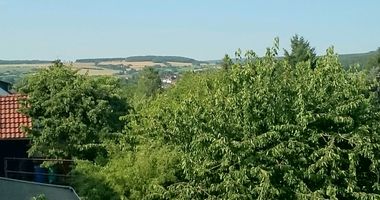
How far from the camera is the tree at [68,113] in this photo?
72.3 ft

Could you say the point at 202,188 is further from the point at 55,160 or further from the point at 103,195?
the point at 55,160

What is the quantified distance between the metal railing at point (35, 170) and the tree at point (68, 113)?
22.1 inches

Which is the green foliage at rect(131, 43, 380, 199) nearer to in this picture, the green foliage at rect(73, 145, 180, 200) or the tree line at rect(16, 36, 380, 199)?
the tree line at rect(16, 36, 380, 199)

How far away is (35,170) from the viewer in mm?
24828

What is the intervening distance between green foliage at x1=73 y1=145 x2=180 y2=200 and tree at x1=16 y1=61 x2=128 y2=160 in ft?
10.8

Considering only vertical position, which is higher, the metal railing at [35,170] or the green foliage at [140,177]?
the green foliage at [140,177]

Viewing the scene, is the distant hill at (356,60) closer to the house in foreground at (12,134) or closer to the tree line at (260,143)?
the tree line at (260,143)

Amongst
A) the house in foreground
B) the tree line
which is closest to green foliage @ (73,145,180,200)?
the tree line

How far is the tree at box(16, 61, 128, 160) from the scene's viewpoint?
22031 millimetres

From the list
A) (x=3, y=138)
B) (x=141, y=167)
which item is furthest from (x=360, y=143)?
(x=3, y=138)

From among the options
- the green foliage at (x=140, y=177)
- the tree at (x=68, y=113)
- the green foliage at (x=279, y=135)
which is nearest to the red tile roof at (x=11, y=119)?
the tree at (x=68, y=113)

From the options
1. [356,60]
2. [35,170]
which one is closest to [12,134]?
[35,170]

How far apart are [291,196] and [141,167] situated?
3588 mm

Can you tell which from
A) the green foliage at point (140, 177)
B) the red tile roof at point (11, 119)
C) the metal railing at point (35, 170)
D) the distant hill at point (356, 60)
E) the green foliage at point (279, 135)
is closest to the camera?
the green foliage at point (279, 135)
